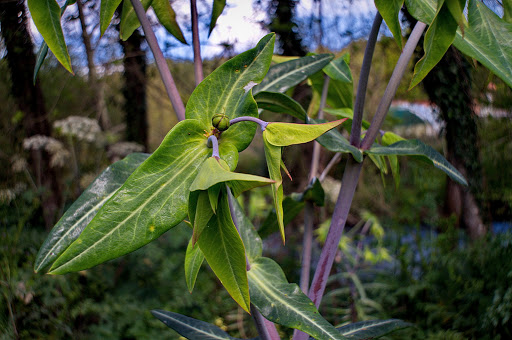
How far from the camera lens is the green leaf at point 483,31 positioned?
0.39 metres

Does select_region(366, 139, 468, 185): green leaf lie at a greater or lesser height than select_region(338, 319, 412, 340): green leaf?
greater

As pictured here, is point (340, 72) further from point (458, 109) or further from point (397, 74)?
point (458, 109)

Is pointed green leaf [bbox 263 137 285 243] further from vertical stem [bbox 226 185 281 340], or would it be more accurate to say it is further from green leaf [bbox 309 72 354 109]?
green leaf [bbox 309 72 354 109]

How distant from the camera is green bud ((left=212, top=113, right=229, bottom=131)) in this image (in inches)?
14.2

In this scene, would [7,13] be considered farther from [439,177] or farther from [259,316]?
[439,177]

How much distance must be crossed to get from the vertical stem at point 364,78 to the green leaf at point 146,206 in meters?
0.23

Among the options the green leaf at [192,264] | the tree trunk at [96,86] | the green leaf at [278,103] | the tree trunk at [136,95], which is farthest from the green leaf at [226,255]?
the tree trunk at [136,95]

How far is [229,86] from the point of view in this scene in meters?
0.39

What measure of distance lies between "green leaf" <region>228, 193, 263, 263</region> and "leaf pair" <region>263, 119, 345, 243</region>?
0.20 m

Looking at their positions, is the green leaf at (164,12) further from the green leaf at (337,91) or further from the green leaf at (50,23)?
the green leaf at (337,91)

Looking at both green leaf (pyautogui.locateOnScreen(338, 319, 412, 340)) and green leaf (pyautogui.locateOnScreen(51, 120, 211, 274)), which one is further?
green leaf (pyautogui.locateOnScreen(338, 319, 412, 340))

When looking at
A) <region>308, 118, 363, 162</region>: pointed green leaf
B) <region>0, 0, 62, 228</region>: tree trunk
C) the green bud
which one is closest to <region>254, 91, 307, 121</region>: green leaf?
<region>308, 118, 363, 162</region>: pointed green leaf

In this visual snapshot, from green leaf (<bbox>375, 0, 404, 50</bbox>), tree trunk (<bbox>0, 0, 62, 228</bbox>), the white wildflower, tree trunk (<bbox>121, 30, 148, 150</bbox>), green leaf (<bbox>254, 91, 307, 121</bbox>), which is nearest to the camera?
green leaf (<bbox>375, 0, 404, 50</bbox>)

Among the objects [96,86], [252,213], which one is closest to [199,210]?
[252,213]
